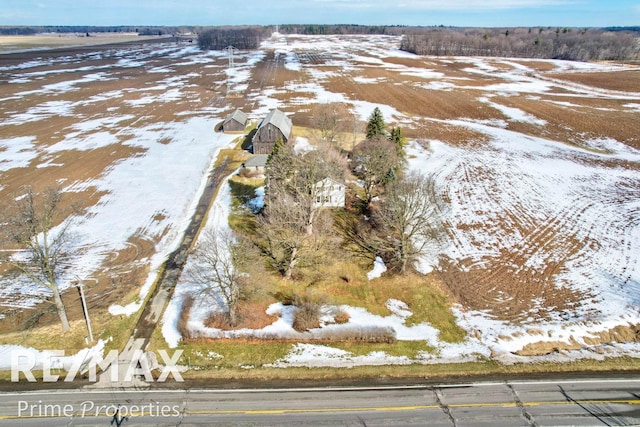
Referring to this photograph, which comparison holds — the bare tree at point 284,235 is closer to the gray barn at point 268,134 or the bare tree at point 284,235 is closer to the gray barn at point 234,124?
the gray barn at point 268,134

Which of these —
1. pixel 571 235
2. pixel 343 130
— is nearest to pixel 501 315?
pixel 571 235

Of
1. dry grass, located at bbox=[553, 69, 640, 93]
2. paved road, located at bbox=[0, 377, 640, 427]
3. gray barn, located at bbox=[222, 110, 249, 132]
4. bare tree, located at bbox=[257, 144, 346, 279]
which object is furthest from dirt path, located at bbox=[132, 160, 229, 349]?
dry grass, located at bbox=[553, 69, 640, 93]

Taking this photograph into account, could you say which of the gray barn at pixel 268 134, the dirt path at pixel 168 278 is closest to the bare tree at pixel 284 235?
the dirt path at pixel 168 278

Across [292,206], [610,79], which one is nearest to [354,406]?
[292,206]

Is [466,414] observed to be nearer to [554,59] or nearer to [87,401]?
[87,401]

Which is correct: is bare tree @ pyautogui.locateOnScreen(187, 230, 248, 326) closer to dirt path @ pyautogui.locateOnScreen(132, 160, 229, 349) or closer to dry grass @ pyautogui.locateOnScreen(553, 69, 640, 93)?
dirt path @ pyautogui.locateOnScreen(132, 160, 229, 349)
